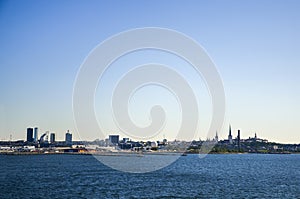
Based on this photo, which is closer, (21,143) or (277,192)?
(277,192)

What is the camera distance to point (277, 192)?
32.2 m

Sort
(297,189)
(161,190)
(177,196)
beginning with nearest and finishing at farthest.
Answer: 1. (177,196)
2. (161,190)
3. (297,189)

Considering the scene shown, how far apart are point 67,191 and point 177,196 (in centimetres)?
852

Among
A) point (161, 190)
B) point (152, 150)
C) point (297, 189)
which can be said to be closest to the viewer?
point (161, 190)

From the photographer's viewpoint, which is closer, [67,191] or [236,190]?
[67,191]

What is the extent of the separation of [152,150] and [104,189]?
14374 centimetres

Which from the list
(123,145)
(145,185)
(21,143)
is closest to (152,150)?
(123,145)

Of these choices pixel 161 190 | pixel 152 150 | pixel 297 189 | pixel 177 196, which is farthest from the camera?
pixel 152 150

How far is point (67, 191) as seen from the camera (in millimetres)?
30375

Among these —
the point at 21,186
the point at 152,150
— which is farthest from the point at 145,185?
the point at 152,150

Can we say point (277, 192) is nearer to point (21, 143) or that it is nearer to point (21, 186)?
point (21, 186)

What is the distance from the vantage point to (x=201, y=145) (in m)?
176

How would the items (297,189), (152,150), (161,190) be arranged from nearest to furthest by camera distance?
1. (161,190)
2. (297,189)
3. (152,150)

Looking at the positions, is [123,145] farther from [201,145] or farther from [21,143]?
[21,143]
